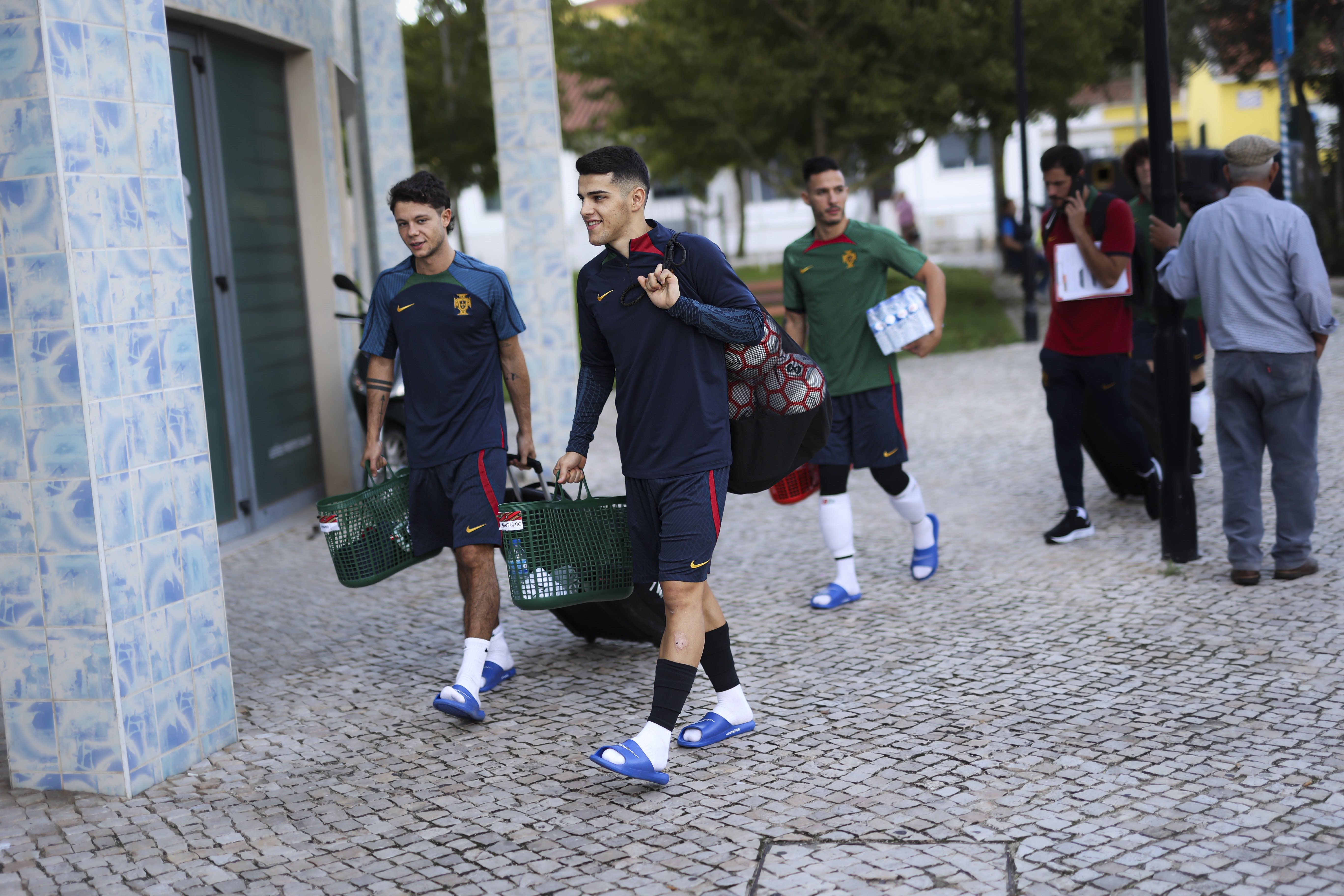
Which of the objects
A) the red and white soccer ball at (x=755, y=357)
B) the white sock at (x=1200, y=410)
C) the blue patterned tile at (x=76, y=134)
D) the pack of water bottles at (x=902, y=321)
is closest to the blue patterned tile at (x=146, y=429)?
the blue patterned tile at (x=76, y=134)

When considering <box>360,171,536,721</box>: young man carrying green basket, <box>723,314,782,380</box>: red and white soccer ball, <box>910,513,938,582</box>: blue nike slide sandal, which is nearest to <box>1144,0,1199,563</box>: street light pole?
<box>910,513,938,582</box>: blue nike slide sandal

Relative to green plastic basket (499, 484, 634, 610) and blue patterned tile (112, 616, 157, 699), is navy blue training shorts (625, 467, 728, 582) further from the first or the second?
blue patterned tile (112, 616, 157, 699)

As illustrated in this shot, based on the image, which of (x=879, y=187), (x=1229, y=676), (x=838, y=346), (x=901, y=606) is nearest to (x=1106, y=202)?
(x=838, y=346)

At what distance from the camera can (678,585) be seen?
422 cm

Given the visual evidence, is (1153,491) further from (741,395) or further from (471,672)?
(471,672)

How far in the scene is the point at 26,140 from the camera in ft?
13.5

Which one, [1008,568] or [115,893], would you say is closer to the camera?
[115,893]

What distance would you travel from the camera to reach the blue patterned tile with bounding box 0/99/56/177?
4.09 metres

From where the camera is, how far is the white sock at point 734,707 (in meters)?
4.59

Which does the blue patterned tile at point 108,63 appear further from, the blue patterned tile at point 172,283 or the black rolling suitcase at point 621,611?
the black rolling suitcase at point 621,611

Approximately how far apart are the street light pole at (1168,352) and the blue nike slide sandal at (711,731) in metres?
3.00

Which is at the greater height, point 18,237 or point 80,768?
point 18,237

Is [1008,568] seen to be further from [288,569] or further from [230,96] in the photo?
[230,96]

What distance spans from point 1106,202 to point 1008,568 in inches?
78.9
